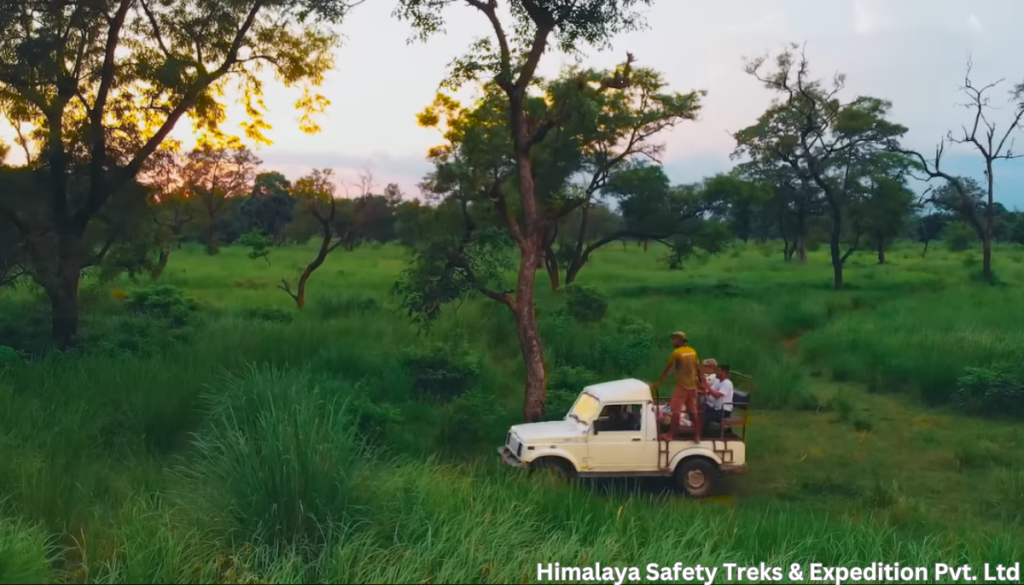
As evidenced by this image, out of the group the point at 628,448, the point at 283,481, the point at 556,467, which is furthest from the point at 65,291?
the point at 283,481

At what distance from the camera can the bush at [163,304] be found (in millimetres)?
22109

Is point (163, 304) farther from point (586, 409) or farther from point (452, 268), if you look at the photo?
point (586, 409)

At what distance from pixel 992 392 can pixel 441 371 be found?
9.17 metres

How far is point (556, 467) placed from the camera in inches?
423

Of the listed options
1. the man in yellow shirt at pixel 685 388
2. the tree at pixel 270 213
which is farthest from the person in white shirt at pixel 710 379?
the tree at pixel 270 213

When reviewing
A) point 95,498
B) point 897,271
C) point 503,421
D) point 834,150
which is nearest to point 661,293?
point 834,150

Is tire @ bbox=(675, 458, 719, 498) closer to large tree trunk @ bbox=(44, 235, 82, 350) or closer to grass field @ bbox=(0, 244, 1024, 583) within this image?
grass field @ bbox=(0, 244, 1024, 583)

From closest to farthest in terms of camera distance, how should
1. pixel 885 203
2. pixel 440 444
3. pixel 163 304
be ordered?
pixel 440 444, pixel 163 304, pixel 885 203

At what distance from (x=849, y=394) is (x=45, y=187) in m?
15.8

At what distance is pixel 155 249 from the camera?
26250mm

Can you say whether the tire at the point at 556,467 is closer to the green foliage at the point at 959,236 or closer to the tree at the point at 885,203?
the tree at the point at 885,203

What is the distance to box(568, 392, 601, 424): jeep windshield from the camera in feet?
36.5

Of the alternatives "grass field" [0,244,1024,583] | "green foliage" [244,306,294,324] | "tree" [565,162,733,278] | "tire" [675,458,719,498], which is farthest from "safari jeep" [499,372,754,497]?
"tree" [565,162,733,278]

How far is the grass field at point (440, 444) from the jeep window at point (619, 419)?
711 millimetres
